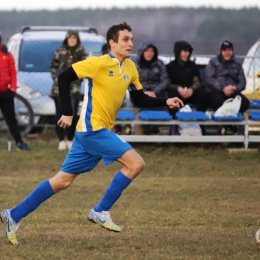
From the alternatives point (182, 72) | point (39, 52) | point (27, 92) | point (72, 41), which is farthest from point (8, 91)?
point (182, 72)

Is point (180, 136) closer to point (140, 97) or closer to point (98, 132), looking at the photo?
point (140, 97)

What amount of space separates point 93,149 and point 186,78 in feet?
24.8

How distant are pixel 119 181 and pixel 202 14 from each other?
61.9ft

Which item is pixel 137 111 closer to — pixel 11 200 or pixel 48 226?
pixel 11 200

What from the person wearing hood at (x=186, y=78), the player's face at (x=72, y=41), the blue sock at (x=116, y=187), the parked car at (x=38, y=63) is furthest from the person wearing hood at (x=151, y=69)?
the blue sock at (x=116, y=187)

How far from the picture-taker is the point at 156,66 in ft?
49.7

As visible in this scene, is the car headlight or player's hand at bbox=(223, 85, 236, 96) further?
the car headlight

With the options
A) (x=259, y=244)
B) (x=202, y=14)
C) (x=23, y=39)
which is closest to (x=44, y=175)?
(x=23, y=39)

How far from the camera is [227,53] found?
50.3 feet

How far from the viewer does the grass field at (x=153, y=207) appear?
7.61 meters

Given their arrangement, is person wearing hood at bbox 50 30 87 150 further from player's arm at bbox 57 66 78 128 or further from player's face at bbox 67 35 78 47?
player's arm at bbox 57 66 78 128

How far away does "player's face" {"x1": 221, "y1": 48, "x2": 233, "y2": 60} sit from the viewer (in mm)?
15320

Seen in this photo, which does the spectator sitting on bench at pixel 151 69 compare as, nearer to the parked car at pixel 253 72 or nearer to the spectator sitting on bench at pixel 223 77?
the spectator sitting on bench at pixel 223 77

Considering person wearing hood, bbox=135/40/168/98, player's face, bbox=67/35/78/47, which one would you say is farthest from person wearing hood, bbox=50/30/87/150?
person wearing hood, bbox=135/40/168/98
